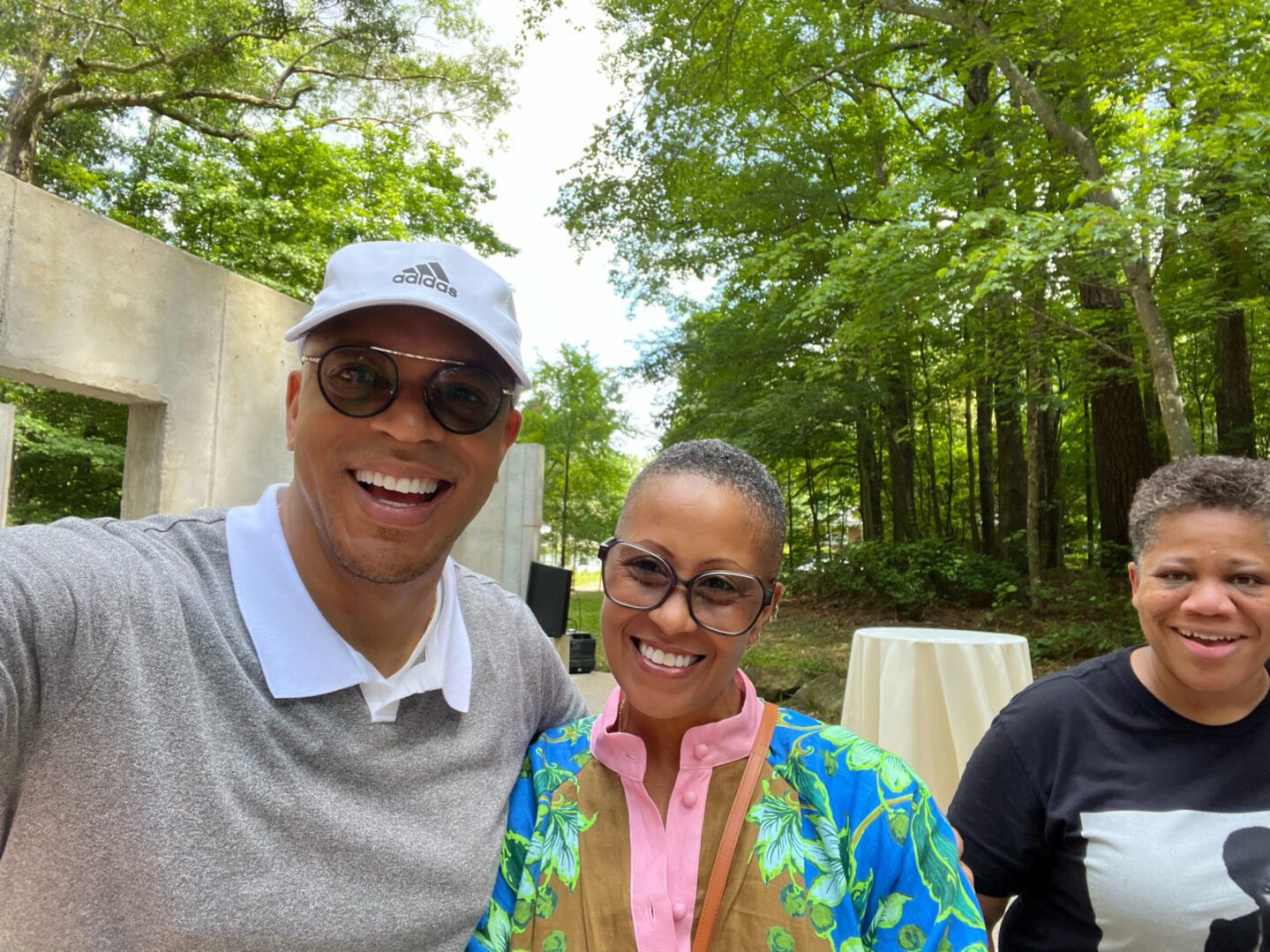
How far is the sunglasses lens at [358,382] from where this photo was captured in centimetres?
156

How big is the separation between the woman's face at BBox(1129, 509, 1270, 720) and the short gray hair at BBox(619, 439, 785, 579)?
1019 millimetres

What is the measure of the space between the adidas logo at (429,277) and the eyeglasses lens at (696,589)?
582 millimetres

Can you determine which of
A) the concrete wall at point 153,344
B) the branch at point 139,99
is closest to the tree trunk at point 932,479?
the concrete wall at point 153,344

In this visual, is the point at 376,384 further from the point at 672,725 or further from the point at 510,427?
the point at 672,725

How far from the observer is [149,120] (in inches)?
773

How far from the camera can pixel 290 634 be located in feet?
4.73

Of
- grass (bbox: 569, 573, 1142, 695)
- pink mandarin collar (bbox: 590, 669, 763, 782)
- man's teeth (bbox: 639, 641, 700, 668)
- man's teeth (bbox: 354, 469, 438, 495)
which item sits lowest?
grass (bbox: 569, 573, 1142, 695)

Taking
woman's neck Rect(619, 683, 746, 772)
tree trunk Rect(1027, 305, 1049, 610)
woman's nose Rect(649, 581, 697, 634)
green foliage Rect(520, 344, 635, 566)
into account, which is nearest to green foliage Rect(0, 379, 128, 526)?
green foliage Rect(520, 344, 635, 566)

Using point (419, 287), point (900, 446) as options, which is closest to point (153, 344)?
point (419, 287)

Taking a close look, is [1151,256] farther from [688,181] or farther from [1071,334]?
[688,181]

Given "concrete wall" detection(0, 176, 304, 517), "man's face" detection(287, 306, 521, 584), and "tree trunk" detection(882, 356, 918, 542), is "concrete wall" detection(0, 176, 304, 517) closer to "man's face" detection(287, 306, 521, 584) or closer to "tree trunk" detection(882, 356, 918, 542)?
"man's face" detection(287, 306, 521, 584)

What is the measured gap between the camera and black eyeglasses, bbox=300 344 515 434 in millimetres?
1556

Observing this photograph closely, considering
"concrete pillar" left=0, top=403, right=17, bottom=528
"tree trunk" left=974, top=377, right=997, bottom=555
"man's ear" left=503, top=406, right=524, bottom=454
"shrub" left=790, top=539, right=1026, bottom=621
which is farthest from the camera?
"tree trunk" left=974, top=377, right=997, bottom=555

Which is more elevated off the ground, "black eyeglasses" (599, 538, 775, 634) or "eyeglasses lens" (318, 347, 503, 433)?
"eyeglasses lens" (318, 347, 503, 433)
